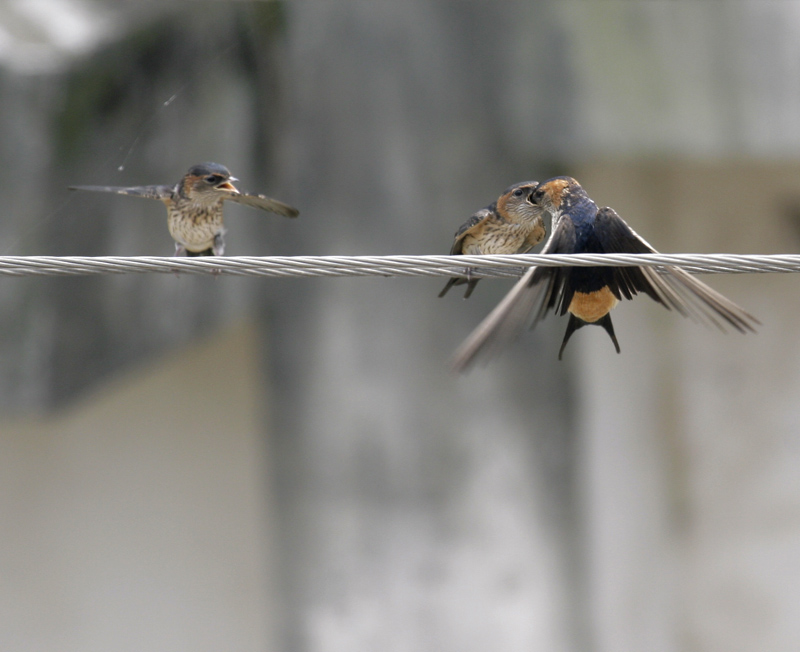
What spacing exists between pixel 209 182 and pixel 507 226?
25.0 inches

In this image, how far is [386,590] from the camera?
3.83 meters

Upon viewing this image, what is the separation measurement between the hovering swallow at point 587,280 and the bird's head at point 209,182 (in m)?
0.62

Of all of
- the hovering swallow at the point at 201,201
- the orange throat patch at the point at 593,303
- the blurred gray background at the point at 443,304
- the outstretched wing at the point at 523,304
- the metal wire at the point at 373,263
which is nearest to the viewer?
the outstretched wing at the point at 523,304

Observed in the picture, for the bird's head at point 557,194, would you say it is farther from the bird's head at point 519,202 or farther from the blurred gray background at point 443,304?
the blurred gray background at point 443,304

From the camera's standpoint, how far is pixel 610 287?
1.69 metres

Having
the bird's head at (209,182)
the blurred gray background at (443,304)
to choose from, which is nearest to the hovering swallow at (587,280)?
the bird's head at (209,182)

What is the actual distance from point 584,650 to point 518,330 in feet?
10.4

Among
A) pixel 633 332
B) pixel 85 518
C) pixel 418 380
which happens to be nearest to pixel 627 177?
pixel 633 332

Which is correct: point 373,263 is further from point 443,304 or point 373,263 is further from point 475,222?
point 443,304

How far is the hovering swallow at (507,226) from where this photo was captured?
1.92 meters

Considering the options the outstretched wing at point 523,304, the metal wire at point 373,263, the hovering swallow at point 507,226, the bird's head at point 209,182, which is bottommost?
the outstretched wing at point 523,304

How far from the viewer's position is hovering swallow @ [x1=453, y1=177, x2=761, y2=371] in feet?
4.88

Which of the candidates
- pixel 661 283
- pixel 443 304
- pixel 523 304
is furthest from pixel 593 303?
pixel 443 304

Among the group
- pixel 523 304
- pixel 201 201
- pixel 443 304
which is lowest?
pixel 523 304
